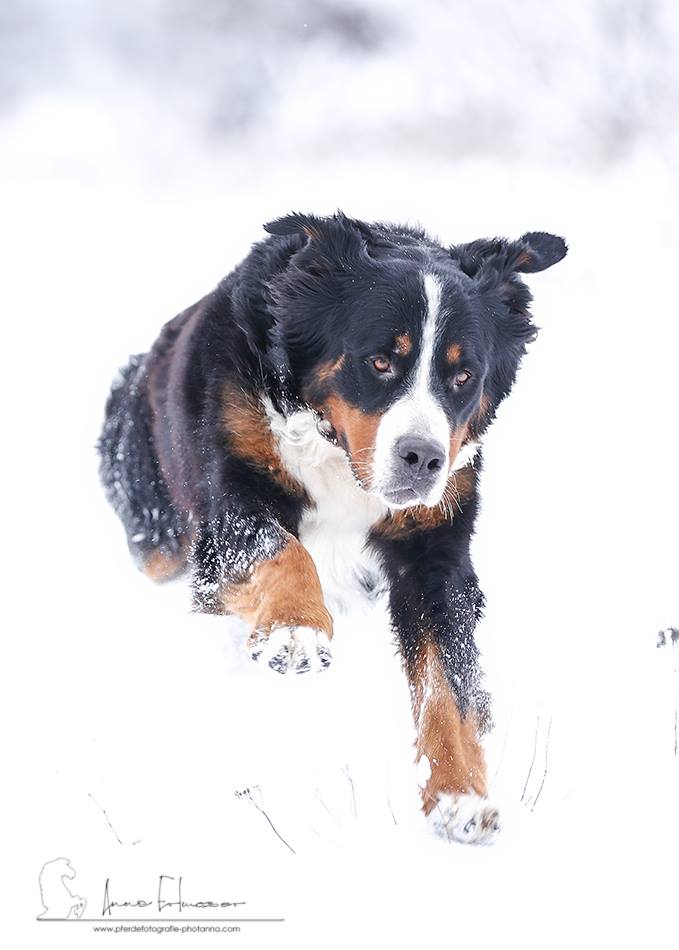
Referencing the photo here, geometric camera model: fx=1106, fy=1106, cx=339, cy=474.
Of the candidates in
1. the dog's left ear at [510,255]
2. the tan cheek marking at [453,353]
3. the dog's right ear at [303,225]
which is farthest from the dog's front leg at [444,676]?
the dog's right ear at [303,225]

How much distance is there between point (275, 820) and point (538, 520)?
4984 mm

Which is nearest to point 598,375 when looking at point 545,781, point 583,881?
point 545,781

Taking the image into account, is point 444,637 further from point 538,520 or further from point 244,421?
point 538,520

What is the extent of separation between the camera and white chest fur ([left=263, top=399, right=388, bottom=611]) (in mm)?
4324

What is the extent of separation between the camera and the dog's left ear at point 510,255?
4496 millimetres

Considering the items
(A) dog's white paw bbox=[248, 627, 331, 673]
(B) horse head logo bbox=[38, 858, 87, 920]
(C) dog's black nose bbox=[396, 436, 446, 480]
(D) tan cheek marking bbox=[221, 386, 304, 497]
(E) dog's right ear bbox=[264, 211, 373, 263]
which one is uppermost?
(E) dog's right ear bbox=[264, 211, 373, 263]

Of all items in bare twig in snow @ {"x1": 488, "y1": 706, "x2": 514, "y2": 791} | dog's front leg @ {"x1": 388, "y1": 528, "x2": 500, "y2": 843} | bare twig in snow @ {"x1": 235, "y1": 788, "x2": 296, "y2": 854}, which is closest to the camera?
bare twig in snow @ {"x1": 235, "y1": 788, "x2": 296, "y2": 854}

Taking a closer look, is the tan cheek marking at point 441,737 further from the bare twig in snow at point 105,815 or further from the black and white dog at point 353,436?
the bare twig in snow at point 105,815

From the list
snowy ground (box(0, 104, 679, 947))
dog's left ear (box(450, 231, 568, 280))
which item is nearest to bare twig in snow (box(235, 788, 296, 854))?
snowy ground (box(0, 104, 679, 947))

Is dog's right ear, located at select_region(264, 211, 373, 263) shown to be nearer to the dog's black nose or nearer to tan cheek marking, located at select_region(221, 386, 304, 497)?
tan cheek marking, located at select_region(221, 386, 304, 497)

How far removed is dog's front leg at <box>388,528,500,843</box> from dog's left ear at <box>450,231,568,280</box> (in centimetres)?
109

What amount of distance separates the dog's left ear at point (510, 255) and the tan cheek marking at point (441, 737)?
1.57 m

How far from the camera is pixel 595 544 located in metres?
7.41

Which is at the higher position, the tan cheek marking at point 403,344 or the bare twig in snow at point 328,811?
the tan cheek marking at point 403,344
